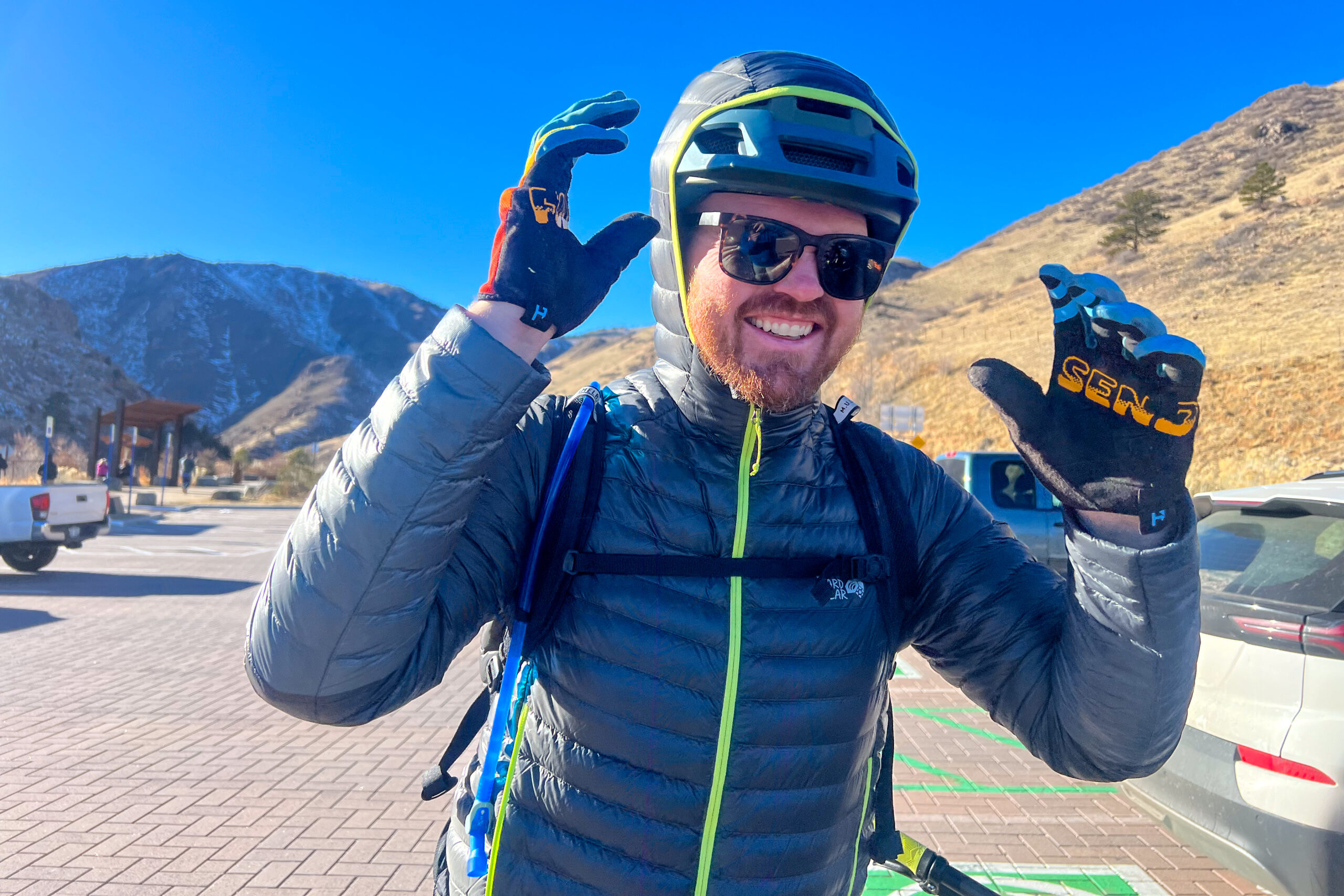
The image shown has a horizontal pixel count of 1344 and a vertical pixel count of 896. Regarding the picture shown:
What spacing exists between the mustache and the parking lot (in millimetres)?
2865

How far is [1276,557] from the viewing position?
3154mm

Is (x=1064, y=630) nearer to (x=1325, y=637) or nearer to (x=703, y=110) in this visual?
(x=703, y=110)

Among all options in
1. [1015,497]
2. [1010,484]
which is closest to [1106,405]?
[1015,497]

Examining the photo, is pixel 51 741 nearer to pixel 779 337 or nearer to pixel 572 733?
pixel 572 733

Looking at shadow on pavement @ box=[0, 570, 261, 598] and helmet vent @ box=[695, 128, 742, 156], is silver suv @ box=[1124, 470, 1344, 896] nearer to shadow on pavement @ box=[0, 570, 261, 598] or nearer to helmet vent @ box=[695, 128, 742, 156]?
helmet vent @ box=[695, 128, 742, 156]

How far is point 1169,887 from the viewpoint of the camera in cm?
326

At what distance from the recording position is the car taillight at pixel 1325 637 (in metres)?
2.59

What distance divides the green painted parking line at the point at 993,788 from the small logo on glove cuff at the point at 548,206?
392cm

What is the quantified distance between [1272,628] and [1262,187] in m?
59.5

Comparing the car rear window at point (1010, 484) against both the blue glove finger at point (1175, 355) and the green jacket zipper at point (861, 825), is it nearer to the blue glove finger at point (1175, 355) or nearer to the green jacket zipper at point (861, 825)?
the green jacket zipper at point (861, 825)

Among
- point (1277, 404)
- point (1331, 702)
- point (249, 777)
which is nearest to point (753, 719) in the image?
point (1331, 702)

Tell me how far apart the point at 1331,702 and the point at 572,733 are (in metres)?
2.64

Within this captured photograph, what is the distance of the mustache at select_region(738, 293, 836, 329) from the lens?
1272mm

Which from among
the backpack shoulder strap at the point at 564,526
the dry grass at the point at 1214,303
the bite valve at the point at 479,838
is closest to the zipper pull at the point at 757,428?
the backpack shoulder strap at the point at 564,526
